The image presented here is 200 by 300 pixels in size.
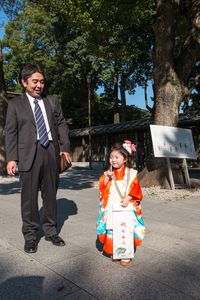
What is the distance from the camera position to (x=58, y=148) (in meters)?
3.98

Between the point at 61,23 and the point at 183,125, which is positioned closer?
the point at 183,125

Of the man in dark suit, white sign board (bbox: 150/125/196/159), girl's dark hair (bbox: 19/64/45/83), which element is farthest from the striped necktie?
white sign board (bbox: 150/125/196/159)

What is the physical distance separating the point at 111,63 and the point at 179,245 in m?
23.4

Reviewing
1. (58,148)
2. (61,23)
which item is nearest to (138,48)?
(61,23)

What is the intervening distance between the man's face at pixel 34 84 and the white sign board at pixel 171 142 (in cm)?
470

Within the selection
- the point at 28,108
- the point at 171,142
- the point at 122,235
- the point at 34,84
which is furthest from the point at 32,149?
the point at 171,142

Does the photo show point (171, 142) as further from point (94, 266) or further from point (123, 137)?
point (123, 137)

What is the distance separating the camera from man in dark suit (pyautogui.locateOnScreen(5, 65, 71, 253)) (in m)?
3.71

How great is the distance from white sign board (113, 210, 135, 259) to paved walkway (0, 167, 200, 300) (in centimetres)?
13

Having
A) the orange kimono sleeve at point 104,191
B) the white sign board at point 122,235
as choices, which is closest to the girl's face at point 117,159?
the orange kimono sleeve at point 104,191

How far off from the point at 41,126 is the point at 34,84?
47 cm

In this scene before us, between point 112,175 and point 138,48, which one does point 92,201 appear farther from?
point 138,48

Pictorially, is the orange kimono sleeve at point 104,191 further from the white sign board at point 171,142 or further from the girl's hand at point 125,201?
the white sign board at point 171,142

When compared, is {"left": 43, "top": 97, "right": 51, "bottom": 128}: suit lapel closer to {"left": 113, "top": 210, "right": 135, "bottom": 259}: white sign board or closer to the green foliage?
{"left": 113, "top": 210, "right": 135, "bottom": 259}: white sign board
